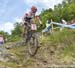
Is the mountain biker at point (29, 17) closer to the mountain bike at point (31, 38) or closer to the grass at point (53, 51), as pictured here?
the mountain bike at point (31, 38)

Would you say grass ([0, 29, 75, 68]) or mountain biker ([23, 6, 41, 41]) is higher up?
mountain biker ([23, 6, 41, 41])

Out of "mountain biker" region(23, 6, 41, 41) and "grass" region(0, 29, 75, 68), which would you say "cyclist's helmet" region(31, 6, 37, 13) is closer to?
"mountain biker" region(23, 6, 41, 41)

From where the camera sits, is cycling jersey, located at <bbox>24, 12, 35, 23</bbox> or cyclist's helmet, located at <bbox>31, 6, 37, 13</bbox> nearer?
cyclist's helmet, located at <bbox>31, 6, 37, 13</bbox>

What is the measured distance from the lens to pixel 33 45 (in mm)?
12859

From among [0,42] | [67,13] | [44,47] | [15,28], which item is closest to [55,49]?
[44,47]

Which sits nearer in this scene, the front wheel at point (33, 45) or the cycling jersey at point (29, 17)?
the front wheel at point (33, 45)

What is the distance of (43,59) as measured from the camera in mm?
12977

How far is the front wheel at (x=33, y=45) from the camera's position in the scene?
1254 cm

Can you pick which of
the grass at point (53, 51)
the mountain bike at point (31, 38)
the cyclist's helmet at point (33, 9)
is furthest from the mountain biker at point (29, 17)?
the grass at point (53, 51)

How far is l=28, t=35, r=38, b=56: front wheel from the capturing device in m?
12.5

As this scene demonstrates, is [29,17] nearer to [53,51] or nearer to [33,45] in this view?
[33,45]

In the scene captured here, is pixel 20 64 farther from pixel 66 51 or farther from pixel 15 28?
pixel 15 28

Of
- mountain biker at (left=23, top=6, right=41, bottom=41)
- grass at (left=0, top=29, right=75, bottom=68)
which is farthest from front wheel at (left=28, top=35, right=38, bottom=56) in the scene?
mountain biker at (left=23, top=6, right=41, bottom=41)

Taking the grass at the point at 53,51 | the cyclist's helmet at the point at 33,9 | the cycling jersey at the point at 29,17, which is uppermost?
the cyclist's helmet at the point at 33,9
